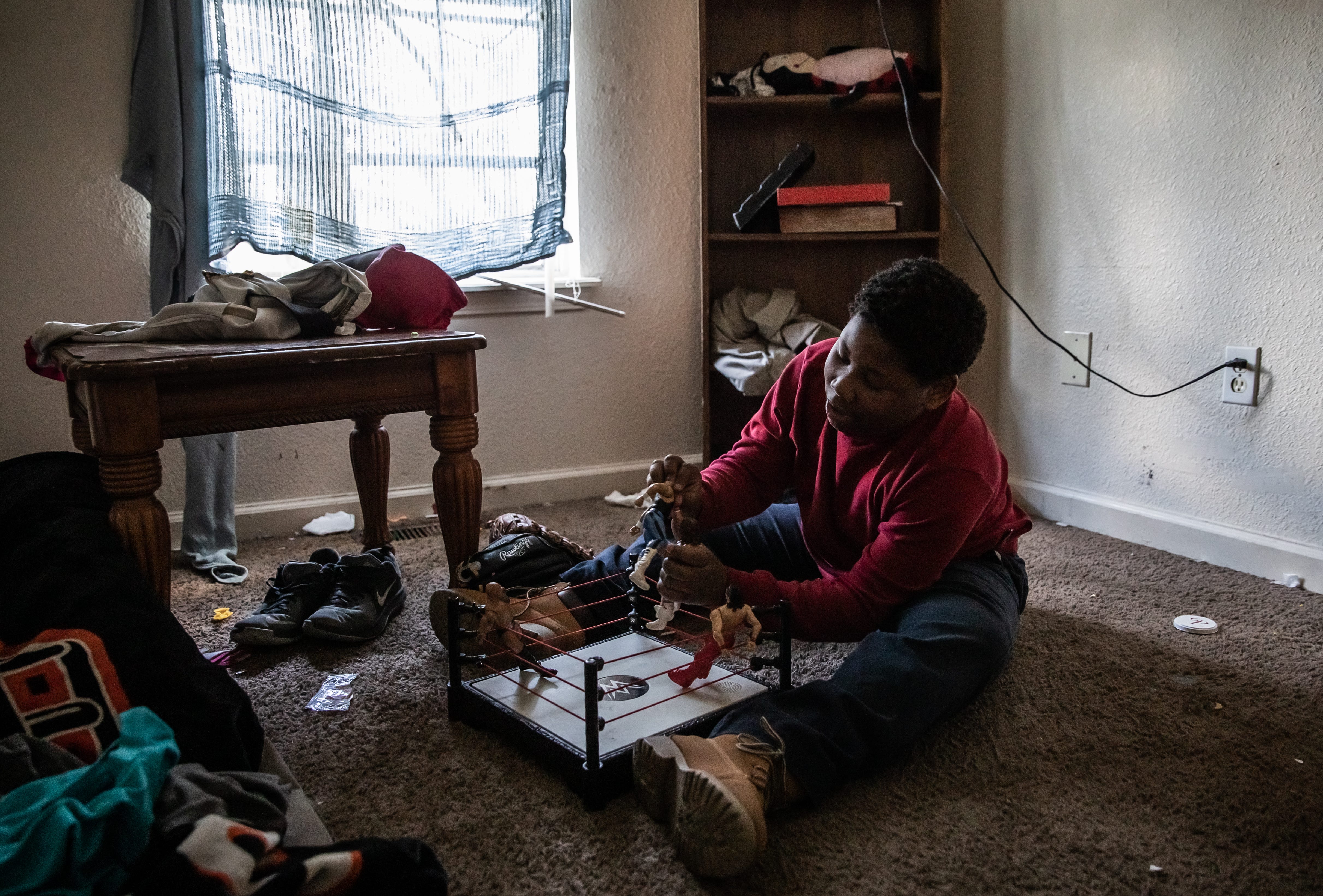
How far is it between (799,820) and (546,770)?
0.31m

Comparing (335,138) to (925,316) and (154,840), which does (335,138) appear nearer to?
(925,316)

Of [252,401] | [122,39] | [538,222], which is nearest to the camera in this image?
[252,401]

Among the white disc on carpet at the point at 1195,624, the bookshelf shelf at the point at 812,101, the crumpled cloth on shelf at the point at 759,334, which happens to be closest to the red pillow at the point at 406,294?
the crumpled cloth on shelf at the point at 759,334

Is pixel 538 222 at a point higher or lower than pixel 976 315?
higher

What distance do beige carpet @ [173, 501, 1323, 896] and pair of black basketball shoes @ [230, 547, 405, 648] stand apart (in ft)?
0.11

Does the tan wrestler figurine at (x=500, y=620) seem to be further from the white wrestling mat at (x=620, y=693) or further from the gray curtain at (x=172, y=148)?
the gray curtain at (x=172, y=148)

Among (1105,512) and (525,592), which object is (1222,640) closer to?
(1105,512)

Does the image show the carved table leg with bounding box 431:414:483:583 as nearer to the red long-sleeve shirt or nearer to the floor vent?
the red long-sleeve shirt

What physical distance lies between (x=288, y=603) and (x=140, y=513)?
42 centimetres

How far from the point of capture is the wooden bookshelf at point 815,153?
2473 mm

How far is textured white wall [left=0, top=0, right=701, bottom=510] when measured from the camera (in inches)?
77.9

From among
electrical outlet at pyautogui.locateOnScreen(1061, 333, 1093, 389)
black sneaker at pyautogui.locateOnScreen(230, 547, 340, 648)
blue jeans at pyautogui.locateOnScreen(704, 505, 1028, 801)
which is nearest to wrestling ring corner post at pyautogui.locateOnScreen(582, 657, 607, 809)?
blue jeans at pyautogui.locateOnScreen(704, 505, 1028, 801)

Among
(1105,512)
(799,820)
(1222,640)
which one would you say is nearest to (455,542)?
(799,820)

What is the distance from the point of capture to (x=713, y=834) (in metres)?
0.95
